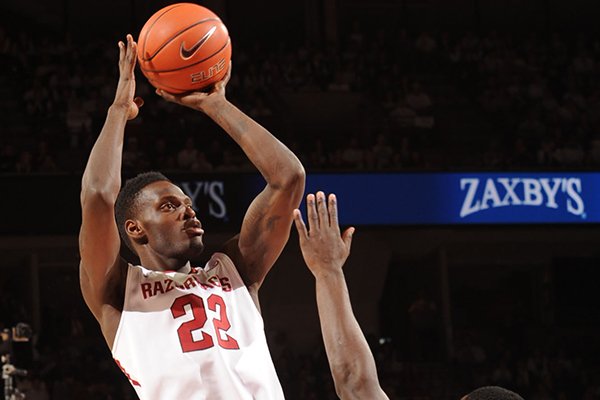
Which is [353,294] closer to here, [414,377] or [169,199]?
[414,377]

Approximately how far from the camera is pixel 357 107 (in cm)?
1553

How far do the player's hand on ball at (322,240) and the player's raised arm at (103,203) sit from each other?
0.76 meters

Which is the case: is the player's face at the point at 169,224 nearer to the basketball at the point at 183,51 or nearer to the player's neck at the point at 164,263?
the player's neck at the point at 164,263

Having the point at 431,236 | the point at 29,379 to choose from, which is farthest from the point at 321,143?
the point at 29,379

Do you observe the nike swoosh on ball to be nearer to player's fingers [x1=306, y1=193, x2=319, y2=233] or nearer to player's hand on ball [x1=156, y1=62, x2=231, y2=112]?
player's hand on ball [x1=156, y1=62, x2=231, y2=112]

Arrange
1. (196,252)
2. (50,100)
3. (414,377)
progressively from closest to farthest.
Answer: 1. (196,252)
2. (414,377)
3. (50,100)

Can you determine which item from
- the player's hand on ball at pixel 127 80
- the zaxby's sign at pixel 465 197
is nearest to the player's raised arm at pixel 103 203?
the player's hand on ball at pixel 127 80

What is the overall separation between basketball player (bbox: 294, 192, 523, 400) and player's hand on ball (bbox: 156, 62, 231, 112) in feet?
3.08

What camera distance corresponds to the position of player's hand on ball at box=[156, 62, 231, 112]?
365cm

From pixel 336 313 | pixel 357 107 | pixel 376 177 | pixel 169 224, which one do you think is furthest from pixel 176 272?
pixel 357 107

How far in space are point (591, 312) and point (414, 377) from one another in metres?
4.40

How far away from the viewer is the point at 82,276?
11.2 ft

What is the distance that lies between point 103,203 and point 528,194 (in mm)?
10162

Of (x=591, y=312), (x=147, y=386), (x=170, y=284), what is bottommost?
(x=147, y=386)
